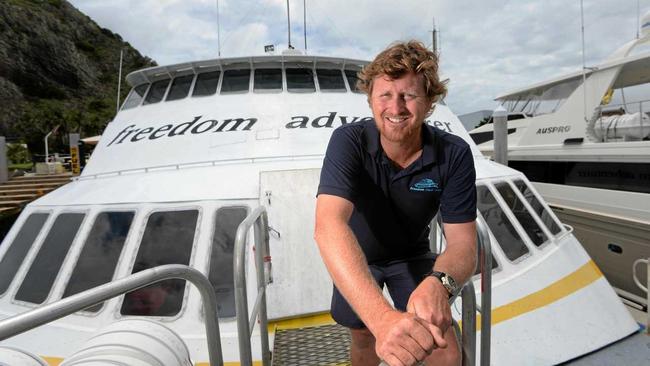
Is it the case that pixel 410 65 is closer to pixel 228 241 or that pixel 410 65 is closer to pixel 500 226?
pixel 228 241

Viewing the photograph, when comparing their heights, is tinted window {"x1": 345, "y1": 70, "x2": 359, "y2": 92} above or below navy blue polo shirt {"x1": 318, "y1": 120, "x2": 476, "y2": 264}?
above

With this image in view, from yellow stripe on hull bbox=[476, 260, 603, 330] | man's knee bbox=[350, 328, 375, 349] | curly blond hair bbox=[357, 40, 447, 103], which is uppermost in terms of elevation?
curly blond hair bbox=[357, 40, 447, 103]

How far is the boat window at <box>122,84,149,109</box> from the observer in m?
5.93

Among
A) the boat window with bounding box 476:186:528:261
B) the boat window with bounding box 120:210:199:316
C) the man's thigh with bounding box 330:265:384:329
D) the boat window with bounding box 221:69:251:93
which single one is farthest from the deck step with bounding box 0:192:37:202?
the man's thigh with bounding box 330:265:384:329

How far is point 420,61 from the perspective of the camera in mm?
1781

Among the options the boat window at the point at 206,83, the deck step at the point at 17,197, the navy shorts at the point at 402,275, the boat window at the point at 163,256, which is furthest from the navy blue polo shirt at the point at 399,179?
the deck step at the point at 17,197

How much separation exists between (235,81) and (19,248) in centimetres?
313

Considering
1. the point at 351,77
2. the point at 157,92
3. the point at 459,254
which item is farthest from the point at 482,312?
the point at 157,92

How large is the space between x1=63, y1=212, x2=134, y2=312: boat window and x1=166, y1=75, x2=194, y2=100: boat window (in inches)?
87.4

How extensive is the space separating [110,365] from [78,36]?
9676 cm

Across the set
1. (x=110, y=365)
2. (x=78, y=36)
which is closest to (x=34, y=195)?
(x=110, y=365)

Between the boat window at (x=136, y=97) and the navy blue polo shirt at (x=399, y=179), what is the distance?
4.96 metres

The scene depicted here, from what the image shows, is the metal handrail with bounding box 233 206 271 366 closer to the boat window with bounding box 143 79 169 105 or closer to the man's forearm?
the man's forearm

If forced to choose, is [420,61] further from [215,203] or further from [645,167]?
[645,167]
